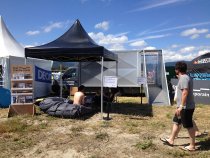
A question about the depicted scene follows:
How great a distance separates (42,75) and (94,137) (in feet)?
37.2

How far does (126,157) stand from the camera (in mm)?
6453

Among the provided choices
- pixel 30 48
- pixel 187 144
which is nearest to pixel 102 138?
pixel 187 144

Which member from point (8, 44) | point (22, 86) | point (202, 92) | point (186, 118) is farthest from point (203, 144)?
point (8, 44)

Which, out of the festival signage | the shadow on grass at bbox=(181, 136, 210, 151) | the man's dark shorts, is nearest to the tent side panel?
the festival signage

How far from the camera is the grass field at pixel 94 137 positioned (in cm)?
669

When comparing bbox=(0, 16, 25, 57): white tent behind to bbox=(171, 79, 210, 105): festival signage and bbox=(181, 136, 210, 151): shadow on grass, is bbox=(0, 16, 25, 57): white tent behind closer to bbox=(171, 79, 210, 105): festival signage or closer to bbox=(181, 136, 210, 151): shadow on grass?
bbox=(171, 79, 210, 105): festival signage

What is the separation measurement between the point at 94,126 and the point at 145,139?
199 centimetres

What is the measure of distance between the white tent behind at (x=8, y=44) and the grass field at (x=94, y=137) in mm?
7425

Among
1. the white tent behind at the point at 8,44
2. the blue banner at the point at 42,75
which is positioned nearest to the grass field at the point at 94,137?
the blue banner at the point at 42,75

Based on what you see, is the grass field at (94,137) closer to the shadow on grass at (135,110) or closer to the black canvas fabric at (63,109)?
the black canvas fabric at (63,109)

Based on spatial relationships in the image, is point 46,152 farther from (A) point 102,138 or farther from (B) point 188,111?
(B) point 188,111

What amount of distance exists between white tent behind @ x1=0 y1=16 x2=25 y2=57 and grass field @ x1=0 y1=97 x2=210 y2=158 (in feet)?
24.4

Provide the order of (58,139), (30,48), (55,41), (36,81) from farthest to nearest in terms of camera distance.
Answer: (36,81)
(55,41)
(30,48)
(58,139)

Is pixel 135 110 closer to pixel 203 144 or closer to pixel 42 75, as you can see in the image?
pixel 203 144
